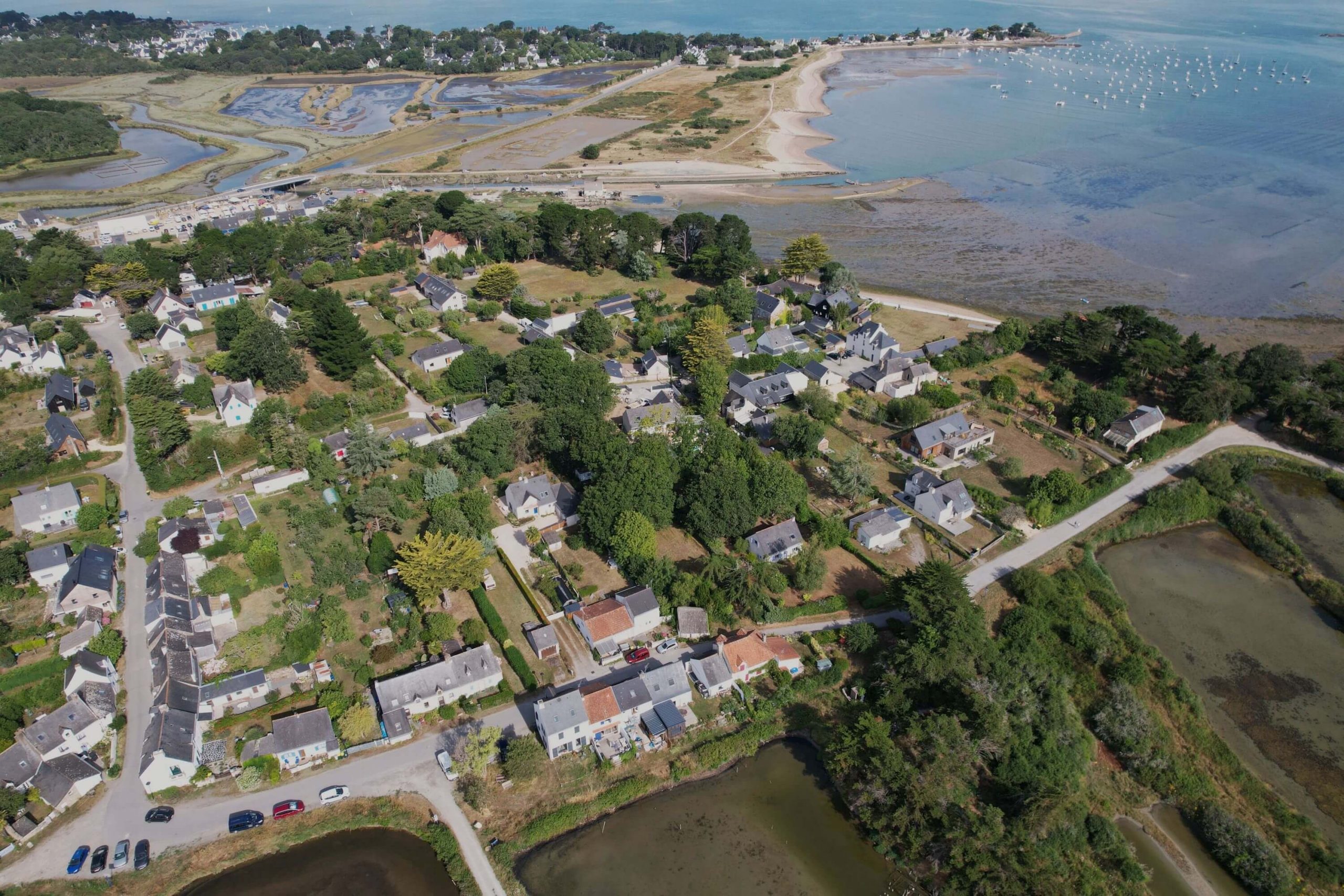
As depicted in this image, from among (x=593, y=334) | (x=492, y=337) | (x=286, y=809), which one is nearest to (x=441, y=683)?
(x=286, y=809)

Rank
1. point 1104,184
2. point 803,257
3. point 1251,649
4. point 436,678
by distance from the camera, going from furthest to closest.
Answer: point 1104,184 < point 803,257 < point 1251,649 < point 436,678

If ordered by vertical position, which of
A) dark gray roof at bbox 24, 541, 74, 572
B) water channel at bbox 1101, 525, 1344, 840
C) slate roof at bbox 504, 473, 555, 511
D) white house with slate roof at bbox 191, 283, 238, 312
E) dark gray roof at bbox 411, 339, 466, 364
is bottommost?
water channel at bbox 1101, 525, 1344, 840

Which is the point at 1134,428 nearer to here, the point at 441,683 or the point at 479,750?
the point at 479,750

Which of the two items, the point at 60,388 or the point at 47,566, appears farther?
the point at 60,388

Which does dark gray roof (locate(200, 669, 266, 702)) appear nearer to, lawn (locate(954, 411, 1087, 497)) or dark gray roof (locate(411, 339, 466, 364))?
dark gray roof (locate(411, 339, 466, 364))

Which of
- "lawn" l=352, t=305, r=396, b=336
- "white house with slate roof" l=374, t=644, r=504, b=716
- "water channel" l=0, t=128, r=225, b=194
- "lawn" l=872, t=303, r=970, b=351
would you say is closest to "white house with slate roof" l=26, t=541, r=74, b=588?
"white house with slate roof" l=374, t=644, r=504, b=716

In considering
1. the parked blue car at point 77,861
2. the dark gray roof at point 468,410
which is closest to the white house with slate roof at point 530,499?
the dark gray roof at point 468,410
